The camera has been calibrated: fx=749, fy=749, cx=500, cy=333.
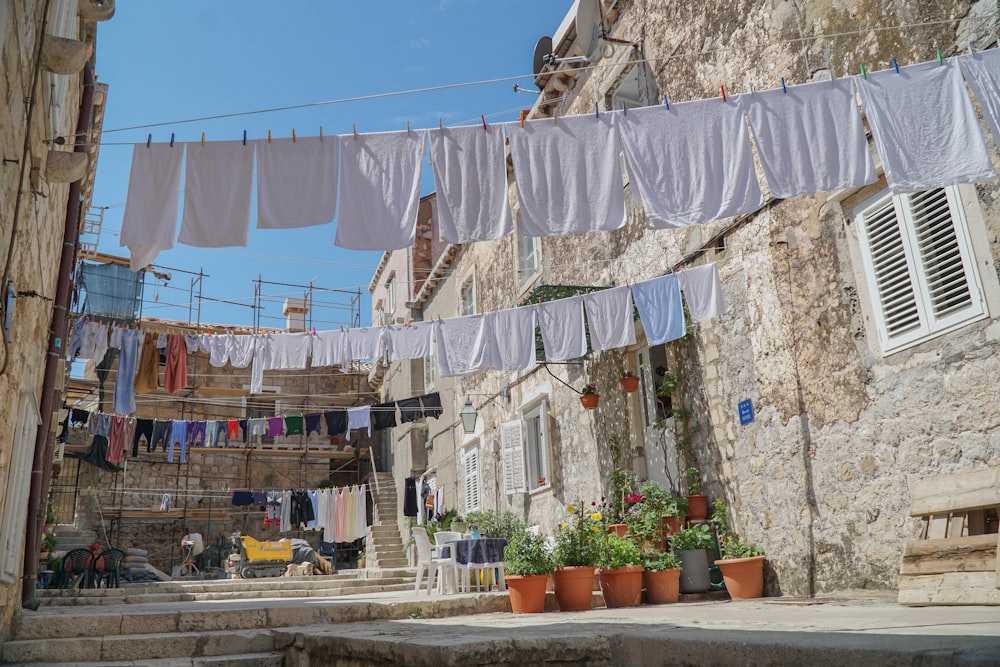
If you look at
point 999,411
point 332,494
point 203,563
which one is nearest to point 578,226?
point 999,411

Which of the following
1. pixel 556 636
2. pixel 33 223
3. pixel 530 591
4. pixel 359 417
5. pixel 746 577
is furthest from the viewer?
pixel 359 417

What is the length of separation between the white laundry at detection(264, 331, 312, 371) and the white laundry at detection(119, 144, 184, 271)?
268 inches

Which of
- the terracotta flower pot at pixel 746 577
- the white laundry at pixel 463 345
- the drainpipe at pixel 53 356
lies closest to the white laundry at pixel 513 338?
the white laundry at pixel 463 345

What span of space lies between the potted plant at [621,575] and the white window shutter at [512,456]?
5.00 metres

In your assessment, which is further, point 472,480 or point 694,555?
point 472,480

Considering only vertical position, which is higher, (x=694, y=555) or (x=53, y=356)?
(x=53, y=356)

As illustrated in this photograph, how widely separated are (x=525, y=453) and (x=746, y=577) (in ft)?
19.3

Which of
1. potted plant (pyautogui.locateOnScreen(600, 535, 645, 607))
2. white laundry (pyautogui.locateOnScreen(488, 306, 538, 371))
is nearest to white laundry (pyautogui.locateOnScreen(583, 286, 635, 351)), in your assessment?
white laundry (pyautogui.locateOnScreen(488, 306, 538, 371))

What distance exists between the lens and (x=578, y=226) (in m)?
5.48

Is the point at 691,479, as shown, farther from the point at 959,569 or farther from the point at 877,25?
the point at 877,25

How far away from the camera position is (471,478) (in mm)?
15547

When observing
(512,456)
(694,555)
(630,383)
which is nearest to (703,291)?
(630,383)

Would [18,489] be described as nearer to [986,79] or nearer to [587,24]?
[986,79]

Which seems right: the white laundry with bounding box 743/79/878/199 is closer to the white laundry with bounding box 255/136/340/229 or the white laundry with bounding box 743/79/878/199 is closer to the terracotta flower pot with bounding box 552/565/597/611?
the white laundry with bounding box 255/136/340/229
